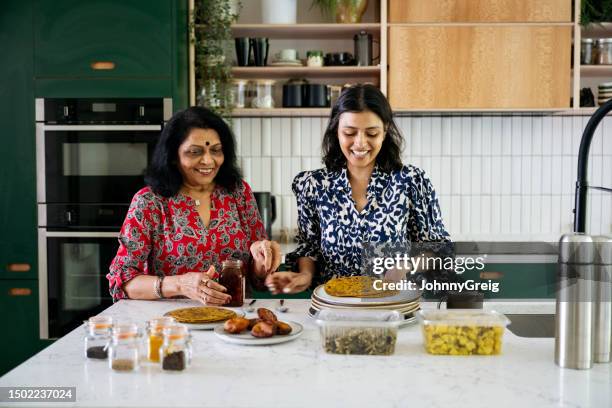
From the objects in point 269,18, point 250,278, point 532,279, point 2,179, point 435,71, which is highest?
point 269,18

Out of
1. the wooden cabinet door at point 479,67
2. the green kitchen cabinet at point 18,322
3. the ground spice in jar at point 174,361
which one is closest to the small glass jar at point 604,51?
the wooden cabinet door at point 479,67

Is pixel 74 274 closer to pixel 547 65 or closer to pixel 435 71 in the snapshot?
pixel 435 71

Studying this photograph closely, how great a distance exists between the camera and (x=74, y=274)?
11.3 ft

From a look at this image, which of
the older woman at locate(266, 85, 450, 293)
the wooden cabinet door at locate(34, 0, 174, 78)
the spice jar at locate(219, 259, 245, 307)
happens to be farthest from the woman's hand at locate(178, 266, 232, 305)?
the wooden cabinet door at locate(34, 0, 174, 78)

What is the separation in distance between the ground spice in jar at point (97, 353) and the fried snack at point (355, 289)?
592 mm

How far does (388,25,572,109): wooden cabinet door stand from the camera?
3564 millimetres

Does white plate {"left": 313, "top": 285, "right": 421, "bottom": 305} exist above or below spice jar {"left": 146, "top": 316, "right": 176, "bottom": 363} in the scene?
above

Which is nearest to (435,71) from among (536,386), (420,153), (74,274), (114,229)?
(420,153)

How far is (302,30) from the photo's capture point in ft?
12.3

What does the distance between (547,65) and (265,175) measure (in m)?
1.75

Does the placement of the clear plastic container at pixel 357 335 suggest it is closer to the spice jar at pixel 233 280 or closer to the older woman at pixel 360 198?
the spice jar at pixel 233 280

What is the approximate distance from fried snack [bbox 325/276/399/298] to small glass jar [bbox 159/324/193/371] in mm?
482

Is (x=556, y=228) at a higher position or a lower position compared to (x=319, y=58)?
lower

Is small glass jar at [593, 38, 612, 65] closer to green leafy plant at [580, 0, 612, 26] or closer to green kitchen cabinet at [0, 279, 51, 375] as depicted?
green leafy plant at [580, 0, 612, 26]
